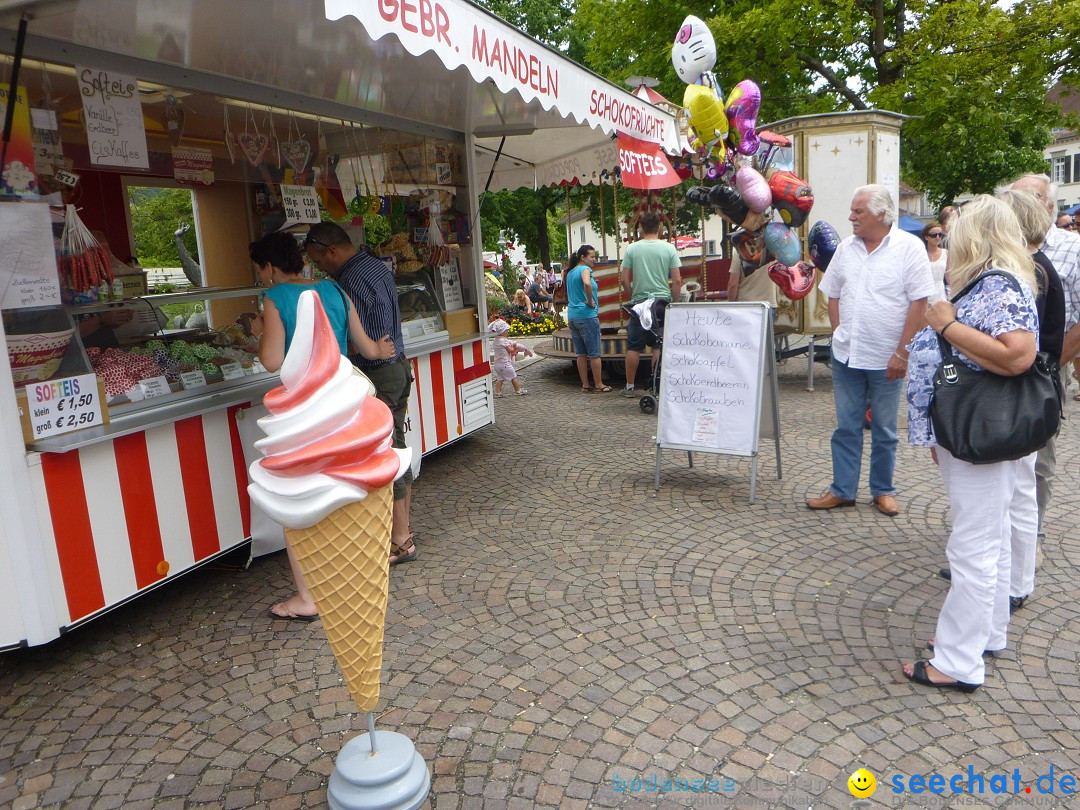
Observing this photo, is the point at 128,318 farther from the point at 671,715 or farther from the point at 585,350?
the point at 585,350

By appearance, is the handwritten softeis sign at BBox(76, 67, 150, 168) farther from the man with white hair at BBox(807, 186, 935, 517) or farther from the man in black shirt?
the man with white hair at BBox(807, 186, 935, 517)

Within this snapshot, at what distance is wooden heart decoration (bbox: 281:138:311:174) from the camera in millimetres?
5305

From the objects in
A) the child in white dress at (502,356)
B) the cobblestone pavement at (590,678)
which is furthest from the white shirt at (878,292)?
the child in white dress at (502,356)

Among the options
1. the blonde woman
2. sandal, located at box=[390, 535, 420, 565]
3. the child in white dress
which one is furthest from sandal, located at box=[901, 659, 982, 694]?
the blonde woman

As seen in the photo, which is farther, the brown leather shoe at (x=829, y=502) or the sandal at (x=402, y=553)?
the brown leather shoe at (x=829, y=502)

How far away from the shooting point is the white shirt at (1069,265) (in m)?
3.42

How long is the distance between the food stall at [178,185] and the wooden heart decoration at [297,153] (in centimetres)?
1

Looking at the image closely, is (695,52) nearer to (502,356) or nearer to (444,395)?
(444,395)

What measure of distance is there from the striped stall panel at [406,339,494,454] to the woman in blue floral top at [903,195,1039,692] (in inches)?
143

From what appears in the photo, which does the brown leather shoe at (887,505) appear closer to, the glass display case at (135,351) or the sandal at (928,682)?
the sandal at (928,682)

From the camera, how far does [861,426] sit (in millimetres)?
4672

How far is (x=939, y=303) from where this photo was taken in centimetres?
273

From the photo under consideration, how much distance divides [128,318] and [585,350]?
19.4ft

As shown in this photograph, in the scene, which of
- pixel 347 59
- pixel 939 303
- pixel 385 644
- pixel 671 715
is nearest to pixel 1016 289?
pixel 939 303
